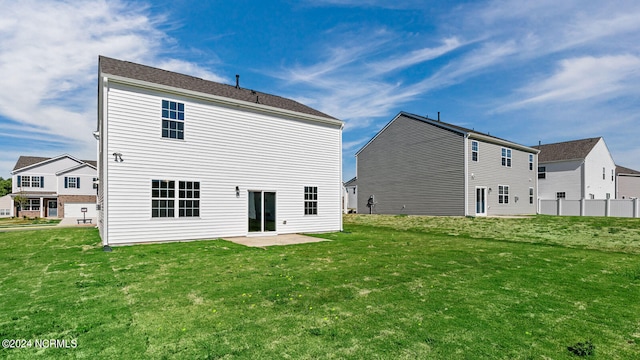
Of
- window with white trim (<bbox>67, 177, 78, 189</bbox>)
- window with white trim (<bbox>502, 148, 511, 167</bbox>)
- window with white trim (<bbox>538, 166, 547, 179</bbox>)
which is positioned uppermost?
window with white trim (<bbox>502, 148, 511, 167</bbox>)

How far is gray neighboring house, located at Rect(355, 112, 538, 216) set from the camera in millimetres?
21969

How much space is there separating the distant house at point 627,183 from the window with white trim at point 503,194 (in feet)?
77.0

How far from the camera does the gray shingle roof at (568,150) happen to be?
99.0 feet

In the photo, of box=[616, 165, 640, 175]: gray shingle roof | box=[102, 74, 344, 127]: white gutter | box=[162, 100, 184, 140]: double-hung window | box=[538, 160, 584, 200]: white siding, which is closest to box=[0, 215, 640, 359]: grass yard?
box=[162, 100, 184, 140]: double-hung window

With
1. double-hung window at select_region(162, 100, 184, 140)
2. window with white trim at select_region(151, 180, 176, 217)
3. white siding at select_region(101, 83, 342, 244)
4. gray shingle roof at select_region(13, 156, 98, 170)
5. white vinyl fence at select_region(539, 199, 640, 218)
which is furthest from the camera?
gray shingle roof at select_region(13, 156, 98, 170)

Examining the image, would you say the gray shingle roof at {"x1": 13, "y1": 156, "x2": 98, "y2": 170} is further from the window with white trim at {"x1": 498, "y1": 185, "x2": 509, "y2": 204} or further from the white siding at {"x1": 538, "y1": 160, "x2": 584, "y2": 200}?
the white siding at {"x1": 538, "y1": 160, "x2": 584, "y2": 200}

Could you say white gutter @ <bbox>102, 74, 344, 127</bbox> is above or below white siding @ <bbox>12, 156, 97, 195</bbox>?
above

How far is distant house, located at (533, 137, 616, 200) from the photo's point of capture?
1171 inches

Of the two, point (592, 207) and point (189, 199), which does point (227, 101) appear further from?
point (592, 207)

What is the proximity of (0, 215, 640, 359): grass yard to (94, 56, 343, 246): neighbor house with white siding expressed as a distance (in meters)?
2.36

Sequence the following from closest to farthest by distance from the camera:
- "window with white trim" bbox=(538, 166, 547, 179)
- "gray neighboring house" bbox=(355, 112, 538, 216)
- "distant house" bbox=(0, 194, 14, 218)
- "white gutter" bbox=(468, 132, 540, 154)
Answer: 1. "white gutter" bbox=(468, 132, 540, 154)
2. "gray neighboring house" bbox=(355, 112, 538, 216)
3. "window with white trim" bbox=(538, 166, 547, 179)
4. "distant house" bbox=(0, 194, 14, 218)

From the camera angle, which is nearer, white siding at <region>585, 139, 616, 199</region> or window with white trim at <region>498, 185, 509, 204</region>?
window with white trim at <region>498, 185, 509, 204</region>

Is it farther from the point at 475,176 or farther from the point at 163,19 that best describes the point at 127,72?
the point at 475,176

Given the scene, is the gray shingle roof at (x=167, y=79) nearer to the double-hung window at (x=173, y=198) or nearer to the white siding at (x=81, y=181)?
the double-hung window at (x=173, y=198)
